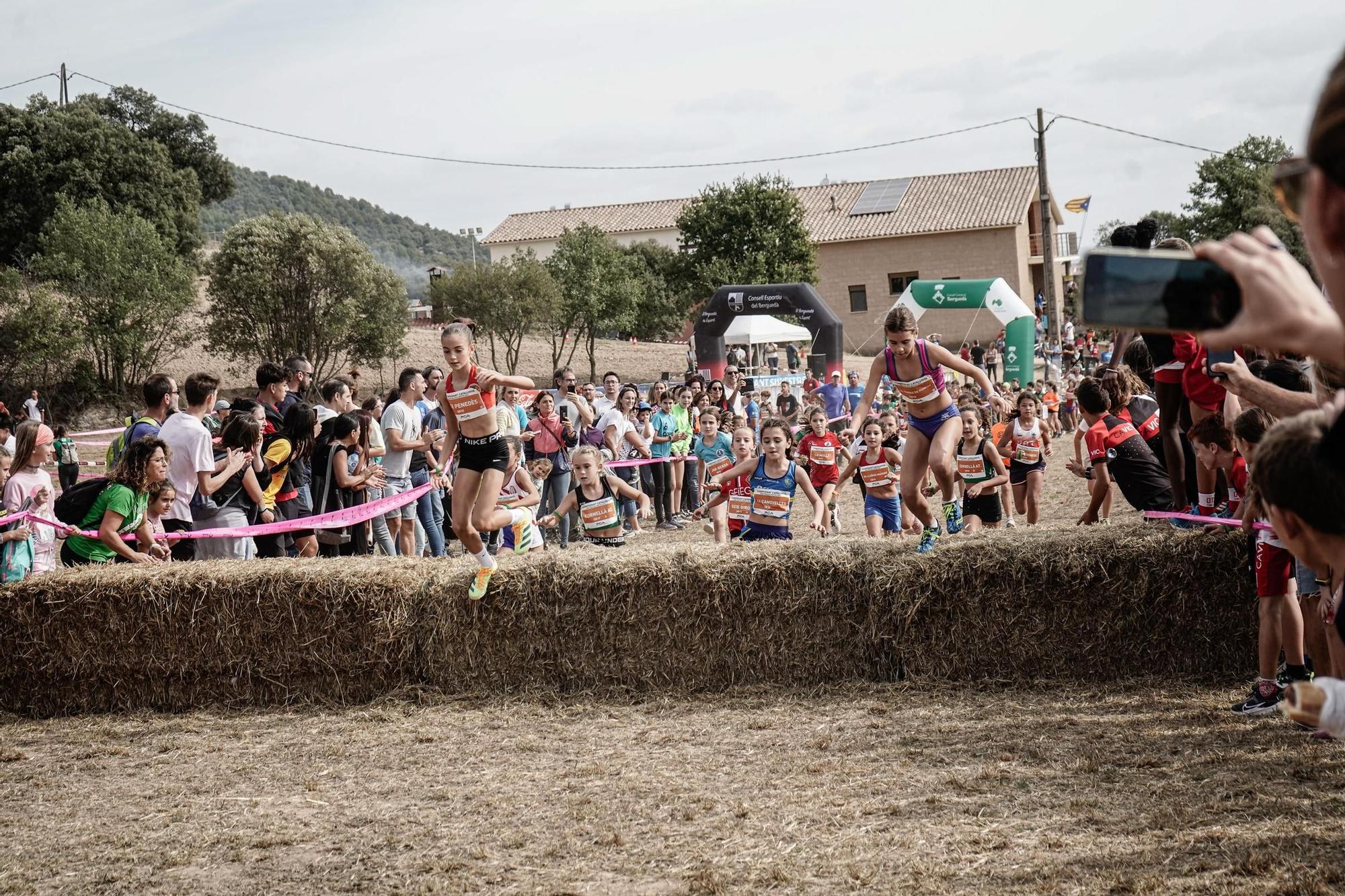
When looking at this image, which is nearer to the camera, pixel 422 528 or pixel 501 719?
pixel 501 719

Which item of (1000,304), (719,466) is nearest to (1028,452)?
(719,466)

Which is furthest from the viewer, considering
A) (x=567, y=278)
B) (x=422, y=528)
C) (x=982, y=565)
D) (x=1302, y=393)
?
(x=567, y=278)

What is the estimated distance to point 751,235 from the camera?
2066 inches

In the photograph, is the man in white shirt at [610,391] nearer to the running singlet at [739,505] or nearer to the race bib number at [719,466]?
the race bib number at [719,466]

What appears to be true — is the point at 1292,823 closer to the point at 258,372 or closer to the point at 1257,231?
the point at 1257,231

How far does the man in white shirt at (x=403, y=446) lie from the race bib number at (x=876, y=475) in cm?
445

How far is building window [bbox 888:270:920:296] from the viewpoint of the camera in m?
61.0

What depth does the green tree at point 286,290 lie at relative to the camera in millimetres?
38375

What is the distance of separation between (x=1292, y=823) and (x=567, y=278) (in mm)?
44835

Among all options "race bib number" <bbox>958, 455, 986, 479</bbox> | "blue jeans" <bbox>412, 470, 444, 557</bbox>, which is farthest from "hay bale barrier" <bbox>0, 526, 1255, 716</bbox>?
"blue jeans" <bbox>412, 470, 444, 557</bbox>

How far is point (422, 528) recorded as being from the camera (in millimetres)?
12555

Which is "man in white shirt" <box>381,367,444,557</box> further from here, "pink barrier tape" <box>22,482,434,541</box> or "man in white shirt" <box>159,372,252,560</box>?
"man in white shirt" <box>159,372,252,560</box>

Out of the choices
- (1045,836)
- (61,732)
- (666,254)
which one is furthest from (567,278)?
(1045,836)

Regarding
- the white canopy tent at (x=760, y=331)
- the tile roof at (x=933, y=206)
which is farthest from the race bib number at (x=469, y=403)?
the tile roof at (x=933, y=206)
